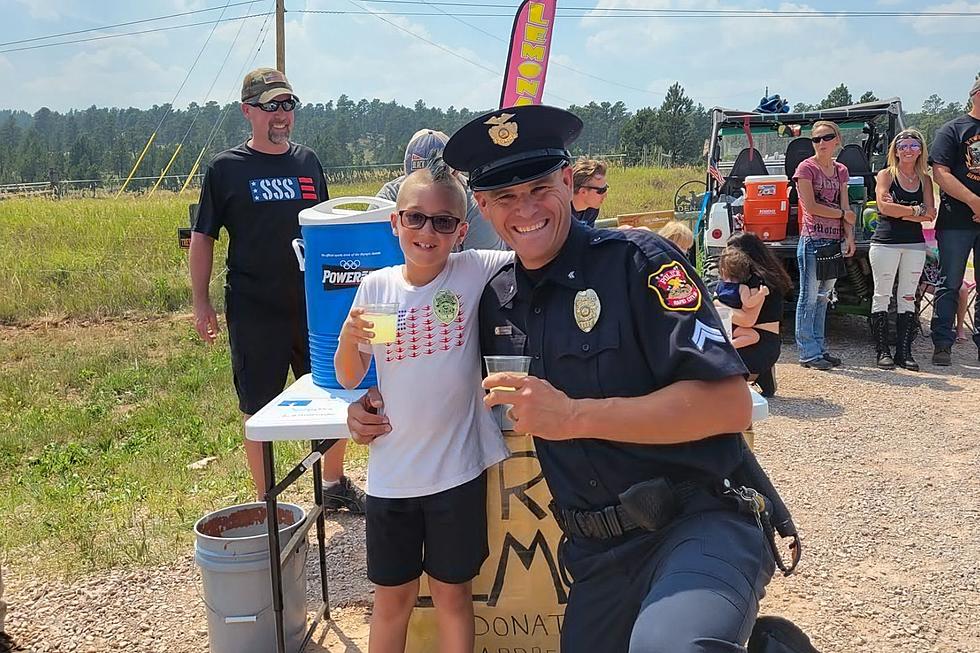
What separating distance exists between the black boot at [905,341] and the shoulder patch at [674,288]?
19.4ft

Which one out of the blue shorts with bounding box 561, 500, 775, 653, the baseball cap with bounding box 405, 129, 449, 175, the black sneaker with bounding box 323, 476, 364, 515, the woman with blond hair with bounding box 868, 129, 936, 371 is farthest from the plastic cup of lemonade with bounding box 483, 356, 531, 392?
the woman with blond hair with bounding box 868, 129, 936, 371

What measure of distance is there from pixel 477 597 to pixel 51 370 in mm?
6917

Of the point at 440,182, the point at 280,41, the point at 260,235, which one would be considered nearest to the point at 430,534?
the point at 440,182

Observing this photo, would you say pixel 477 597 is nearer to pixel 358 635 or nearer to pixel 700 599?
pixel 358 635

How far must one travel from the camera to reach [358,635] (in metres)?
3.16

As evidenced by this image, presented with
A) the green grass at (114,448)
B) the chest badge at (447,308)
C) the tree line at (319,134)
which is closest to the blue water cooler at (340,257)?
the chest badge at (447,308)

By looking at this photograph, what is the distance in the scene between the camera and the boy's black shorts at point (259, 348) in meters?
3.69

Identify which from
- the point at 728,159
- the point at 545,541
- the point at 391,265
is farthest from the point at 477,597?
the point at 728,159

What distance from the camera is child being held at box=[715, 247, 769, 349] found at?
5.20 meters

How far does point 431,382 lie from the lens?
7.34ft

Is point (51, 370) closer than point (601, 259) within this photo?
No

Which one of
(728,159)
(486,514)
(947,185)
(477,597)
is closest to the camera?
(486,514)

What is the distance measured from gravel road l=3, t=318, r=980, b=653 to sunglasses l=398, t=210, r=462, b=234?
6.01 ft

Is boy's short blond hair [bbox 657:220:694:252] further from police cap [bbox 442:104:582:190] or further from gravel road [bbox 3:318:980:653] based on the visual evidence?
police cap [bbox 442:104:582:190]
